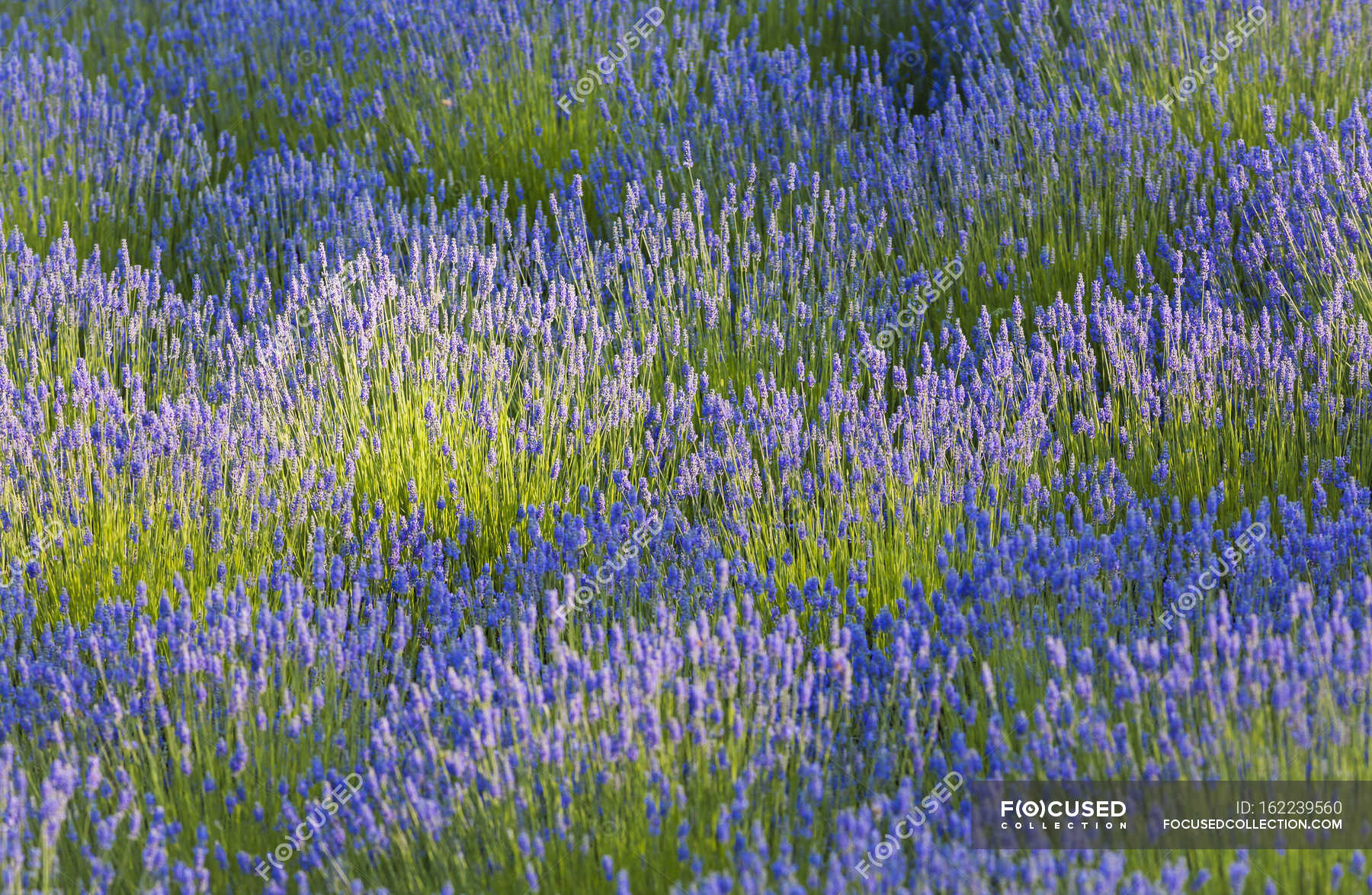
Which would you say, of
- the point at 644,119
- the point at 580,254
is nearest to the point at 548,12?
the point at 644,119

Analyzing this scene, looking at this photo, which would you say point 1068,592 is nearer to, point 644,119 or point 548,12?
point 644,119

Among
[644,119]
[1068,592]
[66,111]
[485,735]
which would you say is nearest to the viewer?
[485,735]

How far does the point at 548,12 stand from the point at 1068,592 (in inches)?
155

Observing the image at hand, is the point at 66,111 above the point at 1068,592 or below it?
above

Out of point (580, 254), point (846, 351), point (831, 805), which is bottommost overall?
point (831, 805)

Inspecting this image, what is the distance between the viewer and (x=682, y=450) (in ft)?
10.6

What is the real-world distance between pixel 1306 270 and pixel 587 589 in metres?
2.32

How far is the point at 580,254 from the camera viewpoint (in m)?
4.07

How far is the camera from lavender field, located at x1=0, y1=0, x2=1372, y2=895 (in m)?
2.08

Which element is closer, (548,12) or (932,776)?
(932,776)

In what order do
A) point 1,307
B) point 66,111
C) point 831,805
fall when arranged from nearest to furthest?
1. point 831,805
2. point 1,307
3. point 66,111

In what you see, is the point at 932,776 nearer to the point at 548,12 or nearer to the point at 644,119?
the point at 644,119

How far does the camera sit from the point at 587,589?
2.80 meters

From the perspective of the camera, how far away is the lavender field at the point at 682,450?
2.08 metres
